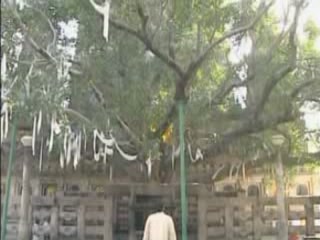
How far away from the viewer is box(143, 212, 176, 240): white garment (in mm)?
7445

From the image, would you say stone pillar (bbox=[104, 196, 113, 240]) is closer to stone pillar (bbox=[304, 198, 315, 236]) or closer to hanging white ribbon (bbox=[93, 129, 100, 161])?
hanging white ribbon (bbox=[93, 129, 100, 161])

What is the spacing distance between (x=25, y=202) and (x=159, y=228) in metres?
5.08

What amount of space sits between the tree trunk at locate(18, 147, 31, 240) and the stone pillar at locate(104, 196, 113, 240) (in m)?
1.65

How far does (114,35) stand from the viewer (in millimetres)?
9367

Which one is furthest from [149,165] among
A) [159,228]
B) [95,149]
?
[159,228]

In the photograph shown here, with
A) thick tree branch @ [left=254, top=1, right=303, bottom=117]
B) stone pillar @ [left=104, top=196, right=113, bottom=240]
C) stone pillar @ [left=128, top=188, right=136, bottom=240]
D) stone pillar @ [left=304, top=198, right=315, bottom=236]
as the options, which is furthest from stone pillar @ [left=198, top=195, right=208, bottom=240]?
thick tree branch @ [left=254, top=1, right=303, bottom=117]

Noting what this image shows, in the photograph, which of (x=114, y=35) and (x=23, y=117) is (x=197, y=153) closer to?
(x=114, y=35)

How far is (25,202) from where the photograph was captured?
11.6 metres

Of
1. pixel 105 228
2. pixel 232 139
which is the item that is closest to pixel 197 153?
pixel 232 139

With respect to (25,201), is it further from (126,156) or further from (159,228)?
(159,228)

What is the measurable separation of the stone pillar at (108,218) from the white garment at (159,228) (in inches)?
142

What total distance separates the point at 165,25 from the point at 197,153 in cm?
279

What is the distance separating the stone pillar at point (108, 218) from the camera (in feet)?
36.2

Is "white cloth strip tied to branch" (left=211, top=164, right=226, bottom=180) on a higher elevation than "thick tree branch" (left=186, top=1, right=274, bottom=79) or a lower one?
lower
